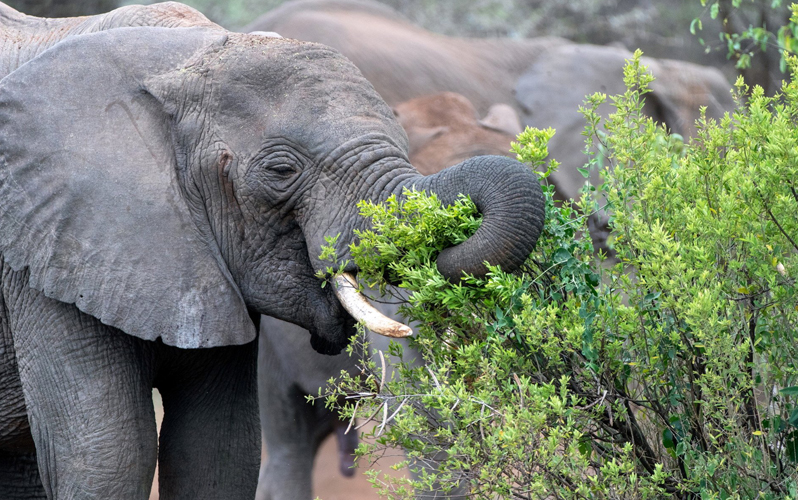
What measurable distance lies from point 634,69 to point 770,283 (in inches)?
30.1

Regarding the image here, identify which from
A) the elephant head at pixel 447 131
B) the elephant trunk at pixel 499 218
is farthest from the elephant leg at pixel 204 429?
the elephant head at pixel 447 131

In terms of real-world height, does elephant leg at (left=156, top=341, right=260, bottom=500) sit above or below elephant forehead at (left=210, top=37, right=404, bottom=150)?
below

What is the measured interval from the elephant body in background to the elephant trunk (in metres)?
3.38

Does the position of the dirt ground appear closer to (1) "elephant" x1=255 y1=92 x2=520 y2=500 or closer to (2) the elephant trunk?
(1) "elephant" x1=255 y1=92 x2=520 y2=500

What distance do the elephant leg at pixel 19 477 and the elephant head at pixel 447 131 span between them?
226cm

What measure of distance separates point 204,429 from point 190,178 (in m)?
0.86

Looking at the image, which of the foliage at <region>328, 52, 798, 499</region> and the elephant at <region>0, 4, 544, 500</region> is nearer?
the foliage at <region>328, 52, 798, 499</region>

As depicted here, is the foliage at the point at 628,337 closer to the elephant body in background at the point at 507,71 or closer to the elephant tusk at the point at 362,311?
the elephant tusk at the point at 362,311

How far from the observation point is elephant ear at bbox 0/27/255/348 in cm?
288

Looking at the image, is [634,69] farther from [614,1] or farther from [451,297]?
[614,1]

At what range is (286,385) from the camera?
199 inches

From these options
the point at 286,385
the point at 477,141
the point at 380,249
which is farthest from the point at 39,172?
the point at 477,141

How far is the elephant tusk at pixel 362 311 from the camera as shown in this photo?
2.54 m

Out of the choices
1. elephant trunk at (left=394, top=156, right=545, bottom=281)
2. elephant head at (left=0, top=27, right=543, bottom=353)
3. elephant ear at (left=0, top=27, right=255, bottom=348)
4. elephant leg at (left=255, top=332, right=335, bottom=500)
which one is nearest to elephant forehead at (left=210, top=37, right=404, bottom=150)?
elephant head at (left=0, top=27, right=543, bottom=353)
